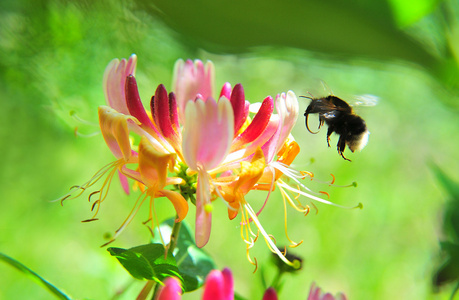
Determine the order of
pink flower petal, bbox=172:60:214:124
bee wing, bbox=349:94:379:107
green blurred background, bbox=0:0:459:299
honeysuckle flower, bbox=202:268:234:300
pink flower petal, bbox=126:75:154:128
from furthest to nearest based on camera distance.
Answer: green blurred background, bbox=0:0:459:299, bee wing, bbox=349:94:379:107, pink flower petal, bbox=172:60:214:124, pink flower petal, bbox=126:75:154:128, honeysuckle flower, bbox=202:268:234:300

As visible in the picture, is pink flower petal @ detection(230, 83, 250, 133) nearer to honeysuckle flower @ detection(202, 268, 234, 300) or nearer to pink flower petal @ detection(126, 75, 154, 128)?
pink flower petal @ detection(126, 75, 154, 128)

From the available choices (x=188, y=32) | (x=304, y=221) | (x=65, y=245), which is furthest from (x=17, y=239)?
(x=304, y=221)

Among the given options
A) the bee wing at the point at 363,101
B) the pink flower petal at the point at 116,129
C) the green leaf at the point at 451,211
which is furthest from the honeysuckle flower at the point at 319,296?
the bee wing at the point at 363,101

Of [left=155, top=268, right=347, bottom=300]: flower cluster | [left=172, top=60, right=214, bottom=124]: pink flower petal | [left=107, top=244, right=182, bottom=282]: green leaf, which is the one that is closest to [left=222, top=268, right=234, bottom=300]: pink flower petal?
[left=155, top=268, right=347, bottom=300]: flower cluster

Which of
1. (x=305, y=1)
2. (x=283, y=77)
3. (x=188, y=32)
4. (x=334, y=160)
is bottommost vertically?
(x=334, y=160)

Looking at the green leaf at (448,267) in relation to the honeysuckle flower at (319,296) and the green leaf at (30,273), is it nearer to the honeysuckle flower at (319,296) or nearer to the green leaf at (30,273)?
the honeysuckle flower at (319,296)

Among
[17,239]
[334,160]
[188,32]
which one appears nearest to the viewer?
[188,32]

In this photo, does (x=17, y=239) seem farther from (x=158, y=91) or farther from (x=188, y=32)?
(x=158, y=91)
